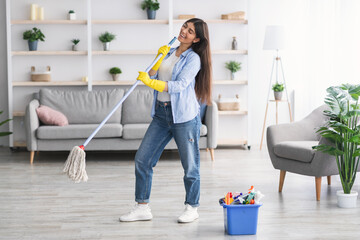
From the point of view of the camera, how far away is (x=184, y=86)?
3373mm

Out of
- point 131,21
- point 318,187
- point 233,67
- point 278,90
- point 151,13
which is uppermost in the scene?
point 151,13

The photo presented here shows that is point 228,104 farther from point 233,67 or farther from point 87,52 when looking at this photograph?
point 87,52

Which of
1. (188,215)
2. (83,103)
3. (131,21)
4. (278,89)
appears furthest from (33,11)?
(188,215)

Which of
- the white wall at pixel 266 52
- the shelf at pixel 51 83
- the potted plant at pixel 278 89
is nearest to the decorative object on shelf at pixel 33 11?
the white wall at pixel 266 52

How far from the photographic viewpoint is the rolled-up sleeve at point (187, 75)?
11.0 feet

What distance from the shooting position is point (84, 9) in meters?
7.19

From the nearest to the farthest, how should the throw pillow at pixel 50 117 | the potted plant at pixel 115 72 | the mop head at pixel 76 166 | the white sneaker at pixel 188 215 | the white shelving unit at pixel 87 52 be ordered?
the mop head at pixel 76 166
the white sneaker at pixel 188 215
the throw pillow at pixel 50 117
the white shelving unit at pixel 87 52
the potted plant at pixel 115 72

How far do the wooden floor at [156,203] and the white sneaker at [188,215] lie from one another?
4 centimetres

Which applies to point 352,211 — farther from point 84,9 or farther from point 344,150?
point 84,9

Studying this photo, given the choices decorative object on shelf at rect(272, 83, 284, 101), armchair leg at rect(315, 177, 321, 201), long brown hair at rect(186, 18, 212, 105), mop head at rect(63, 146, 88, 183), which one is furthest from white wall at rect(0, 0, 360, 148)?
mop head at rect(63, 146, 88, 183)

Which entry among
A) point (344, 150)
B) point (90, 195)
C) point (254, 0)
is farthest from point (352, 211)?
point (254, 0)

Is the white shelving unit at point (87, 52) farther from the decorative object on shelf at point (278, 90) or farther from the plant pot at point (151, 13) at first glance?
the decorative object on shelf at point (278, 90)

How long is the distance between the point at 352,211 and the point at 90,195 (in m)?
2.02

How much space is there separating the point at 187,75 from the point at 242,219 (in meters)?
0.93
